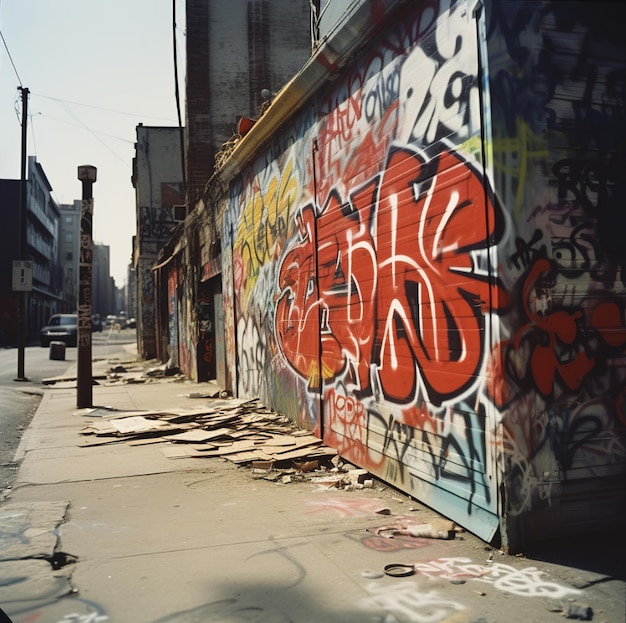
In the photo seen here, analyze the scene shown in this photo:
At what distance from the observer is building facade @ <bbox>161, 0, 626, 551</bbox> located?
142 inches

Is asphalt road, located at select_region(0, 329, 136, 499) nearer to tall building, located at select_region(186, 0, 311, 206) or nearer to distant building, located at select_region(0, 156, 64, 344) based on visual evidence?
tall building, located at select_region(186, 0, 311, 206)

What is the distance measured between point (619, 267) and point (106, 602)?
3.49 meters

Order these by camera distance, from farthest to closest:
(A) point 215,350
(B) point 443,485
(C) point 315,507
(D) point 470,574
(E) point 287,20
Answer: (E) point 287,20
(A) point 215,350
(C) point 315,507
(B) point 443,485
(D) point 470,574

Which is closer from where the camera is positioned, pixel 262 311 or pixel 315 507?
pixel 315 507

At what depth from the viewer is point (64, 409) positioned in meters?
10.6

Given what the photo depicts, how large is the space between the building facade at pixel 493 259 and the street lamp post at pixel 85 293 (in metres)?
6.44

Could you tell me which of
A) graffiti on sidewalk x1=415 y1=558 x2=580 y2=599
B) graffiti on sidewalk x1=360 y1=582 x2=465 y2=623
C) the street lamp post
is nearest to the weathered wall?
graffiti on sidewalk x1=415 y1=558 x2=580 y2=599

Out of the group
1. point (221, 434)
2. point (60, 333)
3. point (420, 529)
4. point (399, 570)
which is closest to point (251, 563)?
point (399, 570)

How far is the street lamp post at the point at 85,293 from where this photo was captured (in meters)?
10.5

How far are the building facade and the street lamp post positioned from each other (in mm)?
6438

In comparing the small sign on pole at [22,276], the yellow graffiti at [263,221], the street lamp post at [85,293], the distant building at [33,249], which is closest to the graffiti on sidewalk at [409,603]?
the yellow graffiti at [263,221]

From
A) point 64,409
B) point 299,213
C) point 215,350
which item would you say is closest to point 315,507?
point 299,213

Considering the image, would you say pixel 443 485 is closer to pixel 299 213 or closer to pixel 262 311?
pixel 299 213

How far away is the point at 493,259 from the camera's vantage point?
360 centimetres
